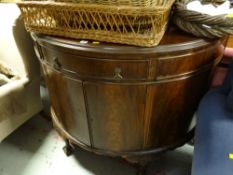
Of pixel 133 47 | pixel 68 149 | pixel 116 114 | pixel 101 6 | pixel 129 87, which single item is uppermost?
pixel 101 6

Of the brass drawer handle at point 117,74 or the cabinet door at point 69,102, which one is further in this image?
the cabinet door at point 69,102

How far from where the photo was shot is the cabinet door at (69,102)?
2.79 feet

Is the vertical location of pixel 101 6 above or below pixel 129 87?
above

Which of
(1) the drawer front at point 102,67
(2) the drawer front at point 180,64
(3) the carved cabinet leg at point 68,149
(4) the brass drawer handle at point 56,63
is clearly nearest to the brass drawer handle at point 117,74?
(1) the drawer front at point 102,67

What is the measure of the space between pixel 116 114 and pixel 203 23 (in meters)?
0.45

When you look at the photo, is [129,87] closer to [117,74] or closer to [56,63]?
Result: [117,74]

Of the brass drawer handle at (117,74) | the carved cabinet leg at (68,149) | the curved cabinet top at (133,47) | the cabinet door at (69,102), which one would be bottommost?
the carved cabinet leg at (68,149)

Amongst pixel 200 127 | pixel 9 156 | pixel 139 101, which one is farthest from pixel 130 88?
pixel 9 156

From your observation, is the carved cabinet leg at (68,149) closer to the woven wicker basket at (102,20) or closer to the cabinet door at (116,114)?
the cabinet door at (116,114)

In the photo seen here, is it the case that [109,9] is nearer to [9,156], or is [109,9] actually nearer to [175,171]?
[175,171]

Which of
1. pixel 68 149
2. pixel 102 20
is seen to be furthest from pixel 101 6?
pixel 68 149

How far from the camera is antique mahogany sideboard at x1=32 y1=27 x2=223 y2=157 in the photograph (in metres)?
0.71

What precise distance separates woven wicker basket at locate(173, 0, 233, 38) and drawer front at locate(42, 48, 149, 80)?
205 mm

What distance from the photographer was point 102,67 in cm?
73
